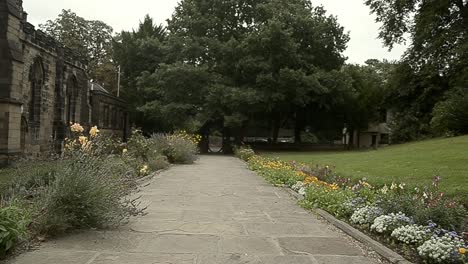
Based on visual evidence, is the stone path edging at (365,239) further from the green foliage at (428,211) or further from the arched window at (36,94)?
the arched window at (36,94)

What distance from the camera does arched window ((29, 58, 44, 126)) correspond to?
928 inches

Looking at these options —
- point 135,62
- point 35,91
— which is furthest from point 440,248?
point 135,62

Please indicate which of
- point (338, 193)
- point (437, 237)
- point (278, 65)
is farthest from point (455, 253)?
point (278, 65)

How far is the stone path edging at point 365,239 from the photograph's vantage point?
5.12 metres

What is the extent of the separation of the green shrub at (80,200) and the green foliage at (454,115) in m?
23.2

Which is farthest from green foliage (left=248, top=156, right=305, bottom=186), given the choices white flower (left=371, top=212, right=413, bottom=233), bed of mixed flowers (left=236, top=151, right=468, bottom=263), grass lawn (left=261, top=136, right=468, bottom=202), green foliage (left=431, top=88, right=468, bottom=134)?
green foliage (left=431, top=88, right=468, bottom=134)

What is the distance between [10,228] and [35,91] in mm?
20967

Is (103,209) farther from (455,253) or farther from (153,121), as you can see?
(153,121)

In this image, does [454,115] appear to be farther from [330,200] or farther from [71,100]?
[71,100]

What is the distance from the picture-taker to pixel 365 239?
5996 millimetres

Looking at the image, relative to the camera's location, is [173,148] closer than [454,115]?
Yes

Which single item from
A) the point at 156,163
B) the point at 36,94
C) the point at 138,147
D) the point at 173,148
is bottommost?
the point at 156,163

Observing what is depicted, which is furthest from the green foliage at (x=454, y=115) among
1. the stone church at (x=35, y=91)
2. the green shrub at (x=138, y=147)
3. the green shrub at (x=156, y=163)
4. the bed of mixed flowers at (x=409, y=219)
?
the stone church at (x=35, y=91)

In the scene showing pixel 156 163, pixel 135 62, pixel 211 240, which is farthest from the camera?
pixel 135 62
